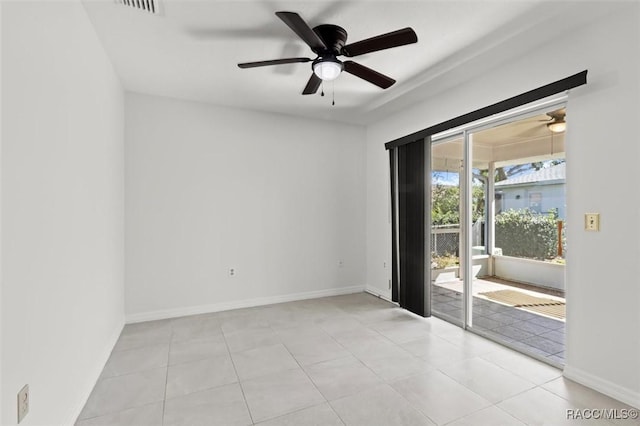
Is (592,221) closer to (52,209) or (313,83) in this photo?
(313,83)

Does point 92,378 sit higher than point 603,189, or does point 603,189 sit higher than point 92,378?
point 603,189

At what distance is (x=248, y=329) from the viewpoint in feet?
11.2

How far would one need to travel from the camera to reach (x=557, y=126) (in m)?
2.69

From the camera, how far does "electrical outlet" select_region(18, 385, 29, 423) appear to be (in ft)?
4.37

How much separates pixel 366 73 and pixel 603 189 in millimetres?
1915

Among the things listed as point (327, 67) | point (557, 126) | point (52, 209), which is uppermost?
point (327, 67)

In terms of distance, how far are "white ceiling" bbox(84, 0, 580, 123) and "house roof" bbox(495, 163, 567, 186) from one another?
47.0 inches

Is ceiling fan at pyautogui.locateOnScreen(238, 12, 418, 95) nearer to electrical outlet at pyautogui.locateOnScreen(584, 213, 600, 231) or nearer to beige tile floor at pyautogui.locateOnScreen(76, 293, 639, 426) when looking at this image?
electrical outlet at pyautogui.locateOnScreen(584, 213, 600, 231)

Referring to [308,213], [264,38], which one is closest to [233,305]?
[308,213]

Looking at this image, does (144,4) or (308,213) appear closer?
(144,4)

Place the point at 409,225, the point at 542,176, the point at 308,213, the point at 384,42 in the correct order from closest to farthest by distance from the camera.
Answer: the point at 384,42, the point at 542,176, the point at 409,225, the point at 308,213

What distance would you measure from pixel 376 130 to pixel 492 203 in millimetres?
2059

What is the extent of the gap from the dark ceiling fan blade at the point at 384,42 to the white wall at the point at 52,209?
175cm

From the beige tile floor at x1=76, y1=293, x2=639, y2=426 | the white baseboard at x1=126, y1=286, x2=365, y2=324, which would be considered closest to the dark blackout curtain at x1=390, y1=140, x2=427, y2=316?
the beige tile floor at x1=76, y1=293, x2=639, y2=426
